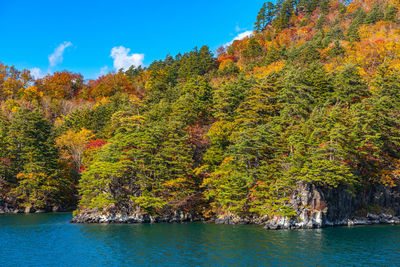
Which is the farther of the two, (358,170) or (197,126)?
(197,126)

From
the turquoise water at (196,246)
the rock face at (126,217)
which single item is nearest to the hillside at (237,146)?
the rock face at (126,217)

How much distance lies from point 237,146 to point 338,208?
16.1m

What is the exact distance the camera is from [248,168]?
45.7 metres

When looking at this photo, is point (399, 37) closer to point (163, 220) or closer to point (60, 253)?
point (163, 220)

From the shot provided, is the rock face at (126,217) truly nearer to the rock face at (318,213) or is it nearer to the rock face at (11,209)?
the rock face at (318,213)

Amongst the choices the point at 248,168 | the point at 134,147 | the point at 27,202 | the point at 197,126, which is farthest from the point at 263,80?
the point at 27,202

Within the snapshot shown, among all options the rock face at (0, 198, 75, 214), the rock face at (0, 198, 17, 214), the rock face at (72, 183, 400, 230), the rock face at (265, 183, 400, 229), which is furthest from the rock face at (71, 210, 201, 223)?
the rock face at (0, 198, 17, 214)

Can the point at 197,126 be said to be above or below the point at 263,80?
below

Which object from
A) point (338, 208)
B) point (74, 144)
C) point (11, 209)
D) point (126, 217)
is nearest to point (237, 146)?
point (338, 208)

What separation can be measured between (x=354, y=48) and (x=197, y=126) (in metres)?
46.0

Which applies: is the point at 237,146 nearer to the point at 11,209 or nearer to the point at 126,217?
the point at 126,217

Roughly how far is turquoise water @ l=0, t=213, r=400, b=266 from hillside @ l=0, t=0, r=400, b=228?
5.66m

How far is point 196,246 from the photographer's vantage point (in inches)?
1209

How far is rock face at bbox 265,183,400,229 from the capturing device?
39219 mm
